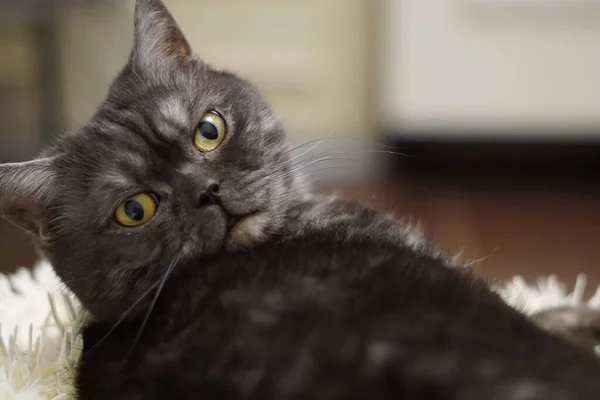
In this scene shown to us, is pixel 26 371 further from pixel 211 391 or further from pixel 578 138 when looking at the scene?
pixel 578 138

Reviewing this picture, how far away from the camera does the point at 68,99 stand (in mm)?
3377

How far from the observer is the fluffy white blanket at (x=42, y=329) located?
1017 millimetres

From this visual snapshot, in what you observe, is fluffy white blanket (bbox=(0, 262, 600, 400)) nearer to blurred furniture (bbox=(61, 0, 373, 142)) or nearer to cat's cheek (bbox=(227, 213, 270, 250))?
cat's cheek (bbox=(227, 213, 270, 250))

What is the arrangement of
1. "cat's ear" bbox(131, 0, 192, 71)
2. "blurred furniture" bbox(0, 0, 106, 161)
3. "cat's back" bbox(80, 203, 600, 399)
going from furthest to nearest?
"blurred furniture" bbox(0, 0, 106, 161) < "cat's ear" bbox(131, 0, 192, 71) < "cat's back" bbox(80, 203, 600, 399)

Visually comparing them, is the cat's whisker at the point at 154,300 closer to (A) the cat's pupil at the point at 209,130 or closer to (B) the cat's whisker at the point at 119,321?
(B) the cat's whisker at the point at 119,321

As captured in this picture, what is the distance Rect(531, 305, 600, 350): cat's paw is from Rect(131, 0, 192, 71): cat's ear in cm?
72

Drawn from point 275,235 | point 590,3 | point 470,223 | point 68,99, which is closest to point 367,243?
point 275,235

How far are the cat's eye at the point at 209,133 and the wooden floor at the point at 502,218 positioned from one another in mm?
836

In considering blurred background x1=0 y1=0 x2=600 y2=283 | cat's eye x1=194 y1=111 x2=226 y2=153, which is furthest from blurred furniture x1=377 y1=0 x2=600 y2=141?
cat's eye x1=194 y1=111 x2=226 y2=153

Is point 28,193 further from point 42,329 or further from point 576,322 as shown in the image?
point 576,322

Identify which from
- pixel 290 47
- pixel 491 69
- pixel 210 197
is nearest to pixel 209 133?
pixel 210 197

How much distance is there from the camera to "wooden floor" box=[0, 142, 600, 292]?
2.13 metres

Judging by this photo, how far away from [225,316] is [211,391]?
0.10m

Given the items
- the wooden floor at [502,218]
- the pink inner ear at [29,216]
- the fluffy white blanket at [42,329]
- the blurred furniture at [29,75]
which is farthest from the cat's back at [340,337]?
the blurred furniture at [29,75]
